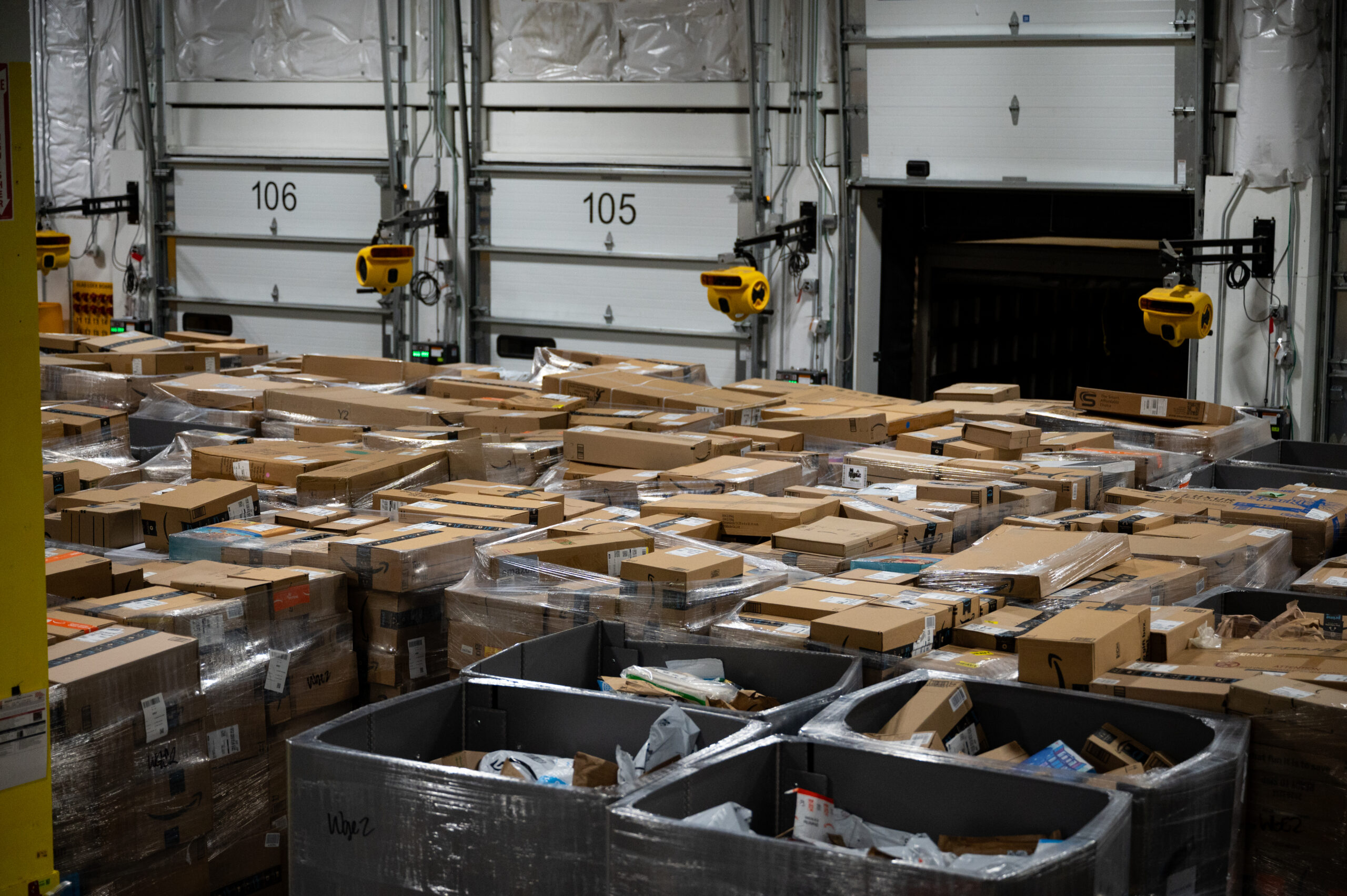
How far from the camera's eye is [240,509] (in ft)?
15.7

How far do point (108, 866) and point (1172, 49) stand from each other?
720cm

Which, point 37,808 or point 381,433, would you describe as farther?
point 381,433

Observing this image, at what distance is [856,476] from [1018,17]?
4.39m

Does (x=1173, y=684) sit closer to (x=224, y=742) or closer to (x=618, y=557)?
(x=618, y=557)

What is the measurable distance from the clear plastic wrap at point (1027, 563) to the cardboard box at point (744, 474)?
3.71 feet

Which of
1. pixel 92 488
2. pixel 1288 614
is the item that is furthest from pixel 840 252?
pixel 1288 614

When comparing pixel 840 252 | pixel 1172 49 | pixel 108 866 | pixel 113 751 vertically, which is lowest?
pixel 108 866

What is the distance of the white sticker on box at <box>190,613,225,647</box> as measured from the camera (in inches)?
141

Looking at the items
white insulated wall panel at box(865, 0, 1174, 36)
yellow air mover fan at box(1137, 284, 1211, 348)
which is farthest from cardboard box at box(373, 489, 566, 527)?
white insulated wall panel at box(865, 0, 1174, 36)

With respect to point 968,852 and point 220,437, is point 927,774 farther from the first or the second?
point 220,437

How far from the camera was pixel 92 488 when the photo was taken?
16.8ft

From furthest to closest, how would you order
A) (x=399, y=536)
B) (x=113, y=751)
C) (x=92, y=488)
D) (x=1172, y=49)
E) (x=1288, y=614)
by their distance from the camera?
(x=1172, y=49) < (x=92, y=488) < (x=399, y=536) < (x=1288, y=614) < (x=113, y=751)

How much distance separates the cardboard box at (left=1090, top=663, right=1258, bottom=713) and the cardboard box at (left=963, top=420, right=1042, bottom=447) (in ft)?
9.07

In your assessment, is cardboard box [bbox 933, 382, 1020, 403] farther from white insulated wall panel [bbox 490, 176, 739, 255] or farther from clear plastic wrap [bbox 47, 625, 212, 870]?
clear plastic wrap [bbox 47, 625, 212, 870]
